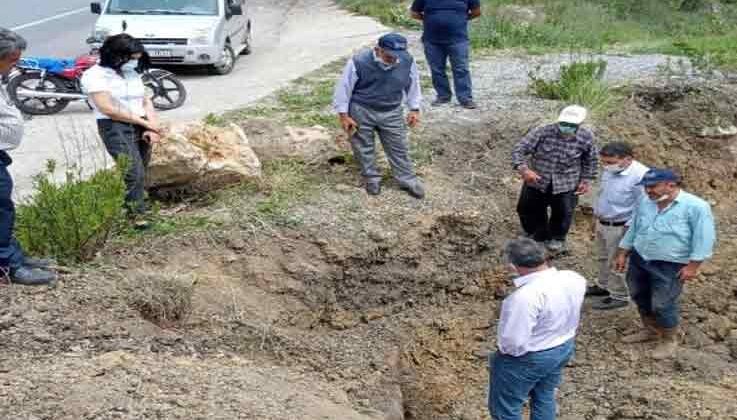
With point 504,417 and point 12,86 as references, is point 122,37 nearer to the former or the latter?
point 504,417

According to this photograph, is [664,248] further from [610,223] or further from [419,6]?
[419,6]

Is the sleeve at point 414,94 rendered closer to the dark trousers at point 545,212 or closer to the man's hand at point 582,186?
the dark trousers at point 545,212

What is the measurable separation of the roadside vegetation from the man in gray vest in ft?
23.1

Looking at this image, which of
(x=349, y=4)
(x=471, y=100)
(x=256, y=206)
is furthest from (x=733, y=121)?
(x=349, y=4)

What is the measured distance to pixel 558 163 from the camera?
756 cm

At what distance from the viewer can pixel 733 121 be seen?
1116 centimetres

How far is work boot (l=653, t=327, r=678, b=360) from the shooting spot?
693 cm

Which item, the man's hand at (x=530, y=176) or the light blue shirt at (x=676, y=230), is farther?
the man's hand at (x=530, y=176)

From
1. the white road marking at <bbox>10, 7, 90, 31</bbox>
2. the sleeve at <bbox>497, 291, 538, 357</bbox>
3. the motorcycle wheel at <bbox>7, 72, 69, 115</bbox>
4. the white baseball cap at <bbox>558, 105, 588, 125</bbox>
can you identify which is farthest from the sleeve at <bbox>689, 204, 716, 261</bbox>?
the white road marking at <bbox>10, 7, 90, 31</bbox>

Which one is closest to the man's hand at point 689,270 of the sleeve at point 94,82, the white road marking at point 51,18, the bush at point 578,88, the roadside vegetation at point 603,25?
the bush at point 578,88

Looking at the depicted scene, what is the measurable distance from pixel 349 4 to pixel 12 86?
14.3 meters

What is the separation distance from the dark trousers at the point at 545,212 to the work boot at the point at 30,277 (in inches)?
172

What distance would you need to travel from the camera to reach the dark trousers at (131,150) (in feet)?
21.4

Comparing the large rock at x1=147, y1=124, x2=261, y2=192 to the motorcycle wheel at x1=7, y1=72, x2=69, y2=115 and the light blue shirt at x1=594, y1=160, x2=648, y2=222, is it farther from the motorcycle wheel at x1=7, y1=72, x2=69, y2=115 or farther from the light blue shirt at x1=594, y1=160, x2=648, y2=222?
the motorcycle wheel at x1=7, y1=72, x2=69, y2=115
